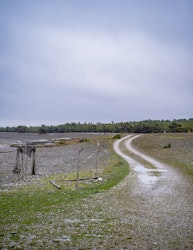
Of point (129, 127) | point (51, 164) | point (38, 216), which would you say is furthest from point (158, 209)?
point (129, 127)

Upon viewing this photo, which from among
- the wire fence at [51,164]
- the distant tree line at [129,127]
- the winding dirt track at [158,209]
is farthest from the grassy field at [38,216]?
the distant tree line at [129,127]

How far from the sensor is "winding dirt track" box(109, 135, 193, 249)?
34.5ft

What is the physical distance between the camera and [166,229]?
39.1ft

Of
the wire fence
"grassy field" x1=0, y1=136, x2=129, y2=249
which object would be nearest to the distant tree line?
the wire fence

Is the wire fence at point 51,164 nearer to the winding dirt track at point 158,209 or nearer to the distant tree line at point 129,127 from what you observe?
the winding dirt track at point 158,209

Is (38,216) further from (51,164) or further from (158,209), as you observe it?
(51,164)

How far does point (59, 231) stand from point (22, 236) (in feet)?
4.47

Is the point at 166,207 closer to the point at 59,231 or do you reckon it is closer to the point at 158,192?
the point at 158,192

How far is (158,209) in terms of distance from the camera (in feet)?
51.1

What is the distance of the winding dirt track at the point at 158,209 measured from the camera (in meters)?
10.5

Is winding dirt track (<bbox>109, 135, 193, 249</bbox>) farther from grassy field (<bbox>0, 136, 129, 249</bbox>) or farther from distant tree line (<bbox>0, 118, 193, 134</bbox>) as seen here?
distant tree line (<bbox>0, 118, 193, 134</bbox>)

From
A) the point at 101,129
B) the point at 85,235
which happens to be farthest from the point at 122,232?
the point at 101,129

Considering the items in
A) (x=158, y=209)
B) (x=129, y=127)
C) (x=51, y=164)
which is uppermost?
(x=129, y=127)

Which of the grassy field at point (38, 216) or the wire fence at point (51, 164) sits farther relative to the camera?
the wire fence at point (51, 164)
